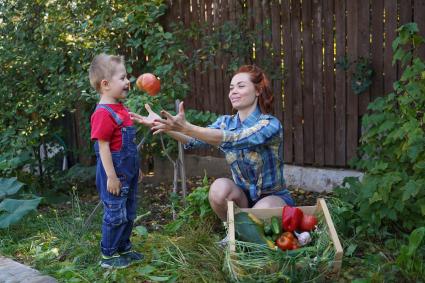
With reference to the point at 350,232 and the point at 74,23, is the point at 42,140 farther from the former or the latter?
the point at 350,232

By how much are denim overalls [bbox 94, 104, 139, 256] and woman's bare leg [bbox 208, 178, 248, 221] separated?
535 millimetres

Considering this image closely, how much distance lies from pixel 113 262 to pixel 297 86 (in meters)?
3.23

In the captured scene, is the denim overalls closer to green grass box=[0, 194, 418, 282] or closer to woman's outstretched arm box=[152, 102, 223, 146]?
green grass box=[0, 194, 418, 282]

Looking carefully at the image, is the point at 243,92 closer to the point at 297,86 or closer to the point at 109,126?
the point at 109,126

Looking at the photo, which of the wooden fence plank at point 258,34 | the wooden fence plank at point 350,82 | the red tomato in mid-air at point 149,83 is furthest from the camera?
the wooden fence plank at point 258,34

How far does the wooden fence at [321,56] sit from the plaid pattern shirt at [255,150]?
2.18 meters

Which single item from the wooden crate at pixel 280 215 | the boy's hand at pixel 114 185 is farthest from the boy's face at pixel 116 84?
the wooden crate at pixel 280 215

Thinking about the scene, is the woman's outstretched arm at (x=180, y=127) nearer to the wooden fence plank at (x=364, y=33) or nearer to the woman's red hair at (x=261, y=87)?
the woman's red hair at (x=261, y=87)

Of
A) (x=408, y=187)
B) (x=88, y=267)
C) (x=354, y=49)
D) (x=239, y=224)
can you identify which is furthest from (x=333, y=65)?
(x=88, y=267)

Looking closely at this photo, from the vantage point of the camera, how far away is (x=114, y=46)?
5316 millimetres

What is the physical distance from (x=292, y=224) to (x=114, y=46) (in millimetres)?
3011

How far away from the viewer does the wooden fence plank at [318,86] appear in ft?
18.2

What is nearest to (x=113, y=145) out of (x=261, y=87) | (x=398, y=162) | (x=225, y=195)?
(x=225, y=195)

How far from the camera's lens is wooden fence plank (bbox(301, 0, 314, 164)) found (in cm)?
561
